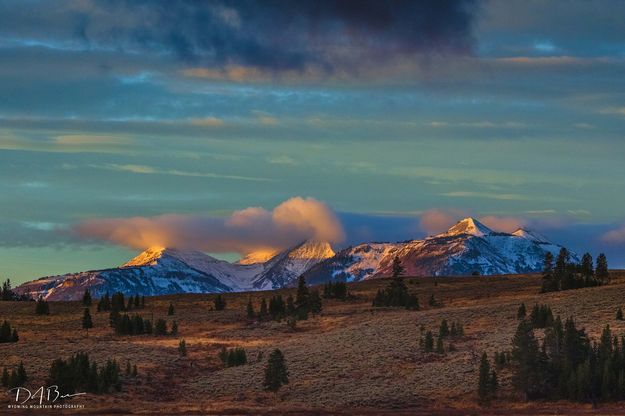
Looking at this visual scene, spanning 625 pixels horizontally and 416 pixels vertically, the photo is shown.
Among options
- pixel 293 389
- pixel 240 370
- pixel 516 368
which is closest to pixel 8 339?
pixel 240 370

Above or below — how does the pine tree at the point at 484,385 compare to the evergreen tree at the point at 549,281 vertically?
below

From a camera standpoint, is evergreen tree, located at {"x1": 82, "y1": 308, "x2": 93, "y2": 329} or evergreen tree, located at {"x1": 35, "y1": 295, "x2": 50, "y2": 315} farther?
evergreen tree, located at {"x1": 35, "y1": 295, "x2": 50, "y2": 315}

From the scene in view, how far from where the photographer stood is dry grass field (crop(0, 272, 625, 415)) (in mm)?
87625

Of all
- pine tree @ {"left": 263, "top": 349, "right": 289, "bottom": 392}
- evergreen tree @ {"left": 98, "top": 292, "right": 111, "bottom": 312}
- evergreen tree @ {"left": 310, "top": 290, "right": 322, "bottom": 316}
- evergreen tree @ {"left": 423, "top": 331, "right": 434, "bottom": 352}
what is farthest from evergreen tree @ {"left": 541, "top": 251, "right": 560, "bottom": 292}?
pine tree @ {"left": 263, "top": 349, "right": 289, "bottom": 392}

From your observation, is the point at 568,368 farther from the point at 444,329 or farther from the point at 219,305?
the point at 219,305

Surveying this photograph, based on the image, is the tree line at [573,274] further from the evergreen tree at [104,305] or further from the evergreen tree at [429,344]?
the evergreen tree at [104,305]

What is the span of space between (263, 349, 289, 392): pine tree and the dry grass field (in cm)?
98

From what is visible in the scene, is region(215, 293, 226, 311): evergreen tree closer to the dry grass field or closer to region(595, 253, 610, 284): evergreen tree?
the dry grass field

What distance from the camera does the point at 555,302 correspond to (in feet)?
444

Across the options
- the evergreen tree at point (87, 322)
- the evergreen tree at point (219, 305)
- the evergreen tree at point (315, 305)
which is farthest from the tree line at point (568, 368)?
the evergreen tree at point (219, 305)

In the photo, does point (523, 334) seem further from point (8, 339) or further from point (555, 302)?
point (8, 339)

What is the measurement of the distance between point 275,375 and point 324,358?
14.5 metres

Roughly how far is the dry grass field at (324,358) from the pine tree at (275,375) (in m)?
0.98

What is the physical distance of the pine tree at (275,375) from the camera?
96.4 m
